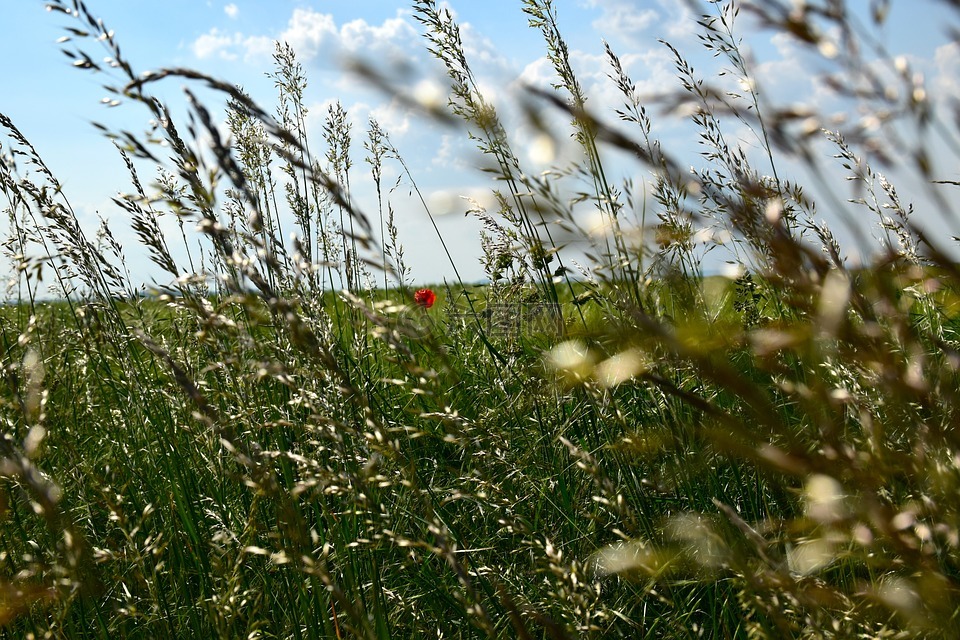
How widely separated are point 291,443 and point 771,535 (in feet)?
5.11

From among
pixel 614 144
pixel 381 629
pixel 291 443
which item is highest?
pixel 614 144

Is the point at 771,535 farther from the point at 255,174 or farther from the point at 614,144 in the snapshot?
the point at 255,174

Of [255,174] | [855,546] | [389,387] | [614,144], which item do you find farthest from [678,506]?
[255,174]

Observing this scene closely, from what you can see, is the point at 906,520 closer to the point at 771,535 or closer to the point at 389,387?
the point at 771,535

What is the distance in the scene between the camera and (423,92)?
910mm

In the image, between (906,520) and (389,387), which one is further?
(389,387)

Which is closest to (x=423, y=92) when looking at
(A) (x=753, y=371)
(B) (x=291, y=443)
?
(B) (x=291, y=443)

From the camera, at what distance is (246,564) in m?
2.23

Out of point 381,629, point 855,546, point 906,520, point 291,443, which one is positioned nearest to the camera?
point 906,520

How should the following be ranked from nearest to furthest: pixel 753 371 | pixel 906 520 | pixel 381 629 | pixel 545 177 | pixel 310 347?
1. pixel 906 520
2. pixel 310 347
3. pixel 545 177
4. pixel 381 629
5. pixel 753 371

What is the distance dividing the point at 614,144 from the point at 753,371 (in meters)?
2.44

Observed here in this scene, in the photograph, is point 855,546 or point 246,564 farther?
point 246,564

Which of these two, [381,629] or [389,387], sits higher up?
[389,387]

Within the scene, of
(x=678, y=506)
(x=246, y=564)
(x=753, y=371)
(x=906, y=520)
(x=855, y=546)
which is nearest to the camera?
(x=906, y=520)
